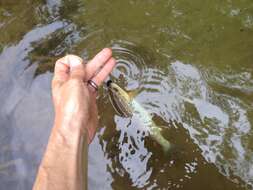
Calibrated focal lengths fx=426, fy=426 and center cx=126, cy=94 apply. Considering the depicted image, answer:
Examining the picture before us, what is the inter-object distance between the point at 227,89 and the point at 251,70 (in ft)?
0.95

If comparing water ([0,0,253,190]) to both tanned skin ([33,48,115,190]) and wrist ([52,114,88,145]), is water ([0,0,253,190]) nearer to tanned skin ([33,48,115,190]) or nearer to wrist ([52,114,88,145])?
tanned skin ([33,48,115,190])

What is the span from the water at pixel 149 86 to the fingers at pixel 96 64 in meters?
0.75

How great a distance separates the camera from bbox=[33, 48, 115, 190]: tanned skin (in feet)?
7.52

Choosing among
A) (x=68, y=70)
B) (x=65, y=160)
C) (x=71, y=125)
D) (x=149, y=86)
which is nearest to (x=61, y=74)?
(x=68, y=70)

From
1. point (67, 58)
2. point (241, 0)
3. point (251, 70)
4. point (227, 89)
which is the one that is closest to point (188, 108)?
point (227, 89)

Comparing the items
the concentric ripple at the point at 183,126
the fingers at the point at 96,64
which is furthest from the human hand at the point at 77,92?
the concentric ripple at the point at 183,126

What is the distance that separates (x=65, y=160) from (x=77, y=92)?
0.48m

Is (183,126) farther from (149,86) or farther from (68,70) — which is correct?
(68,70)

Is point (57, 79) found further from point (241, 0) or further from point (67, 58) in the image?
point (241, 0)

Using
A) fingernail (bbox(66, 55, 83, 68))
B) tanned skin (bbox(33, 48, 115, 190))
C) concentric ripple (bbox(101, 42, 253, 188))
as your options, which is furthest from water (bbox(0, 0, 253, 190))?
fingernail (bbox(66, 55, 83, 68))

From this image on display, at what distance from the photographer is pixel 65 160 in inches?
92.9

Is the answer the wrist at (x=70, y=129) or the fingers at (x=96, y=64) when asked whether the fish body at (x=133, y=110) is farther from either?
the wrist at (x=70, y=129)

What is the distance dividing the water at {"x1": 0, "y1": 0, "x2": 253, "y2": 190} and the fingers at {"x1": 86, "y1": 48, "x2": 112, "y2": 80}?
0.75 metres

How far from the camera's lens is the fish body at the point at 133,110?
3.36 meters
